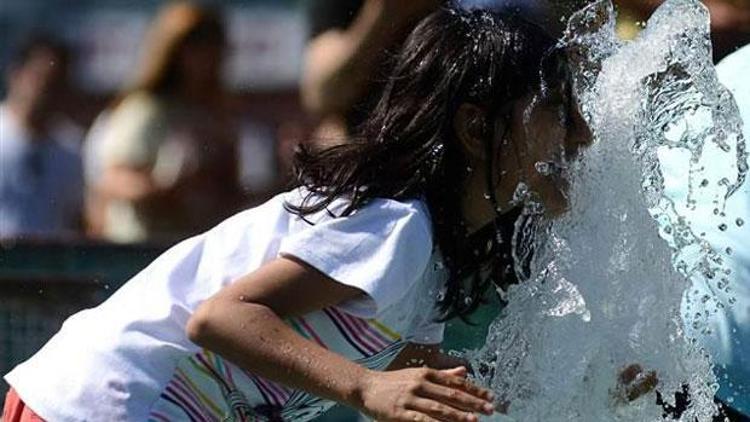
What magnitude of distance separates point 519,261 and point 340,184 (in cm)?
37

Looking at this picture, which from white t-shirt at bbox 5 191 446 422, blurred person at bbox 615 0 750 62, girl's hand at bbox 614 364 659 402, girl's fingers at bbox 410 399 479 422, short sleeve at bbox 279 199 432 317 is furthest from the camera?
blurred person at bbox 615 0 750 62

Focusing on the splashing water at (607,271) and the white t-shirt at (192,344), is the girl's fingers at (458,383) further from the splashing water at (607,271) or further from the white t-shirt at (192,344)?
the splashing water at (607,271)

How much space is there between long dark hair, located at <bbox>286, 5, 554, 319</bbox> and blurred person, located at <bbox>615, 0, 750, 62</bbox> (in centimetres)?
135

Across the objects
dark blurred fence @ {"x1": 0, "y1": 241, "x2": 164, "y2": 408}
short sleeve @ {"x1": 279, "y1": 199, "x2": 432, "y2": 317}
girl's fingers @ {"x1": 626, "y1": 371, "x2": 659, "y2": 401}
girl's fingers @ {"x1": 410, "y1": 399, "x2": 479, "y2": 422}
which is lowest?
dark blurred fence @ {"x1": 0, "y1": 241, "x2": 164, "y2": 408}

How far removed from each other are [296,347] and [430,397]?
0.71 ft

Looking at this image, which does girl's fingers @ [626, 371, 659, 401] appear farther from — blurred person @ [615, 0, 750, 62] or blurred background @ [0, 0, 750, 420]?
blurred background @ [0, 0, 750, 420]

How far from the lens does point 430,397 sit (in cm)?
237

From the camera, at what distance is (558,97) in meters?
2.76

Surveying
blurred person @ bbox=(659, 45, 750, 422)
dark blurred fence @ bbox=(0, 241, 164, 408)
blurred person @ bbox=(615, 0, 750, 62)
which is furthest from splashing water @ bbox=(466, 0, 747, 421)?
dark blurred fence @ bbox=(0, 241, 164, 408)

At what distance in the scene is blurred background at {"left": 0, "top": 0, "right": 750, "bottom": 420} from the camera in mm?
4660

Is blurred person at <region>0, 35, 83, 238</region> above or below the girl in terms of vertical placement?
below

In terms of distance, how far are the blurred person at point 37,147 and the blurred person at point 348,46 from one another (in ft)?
3.76

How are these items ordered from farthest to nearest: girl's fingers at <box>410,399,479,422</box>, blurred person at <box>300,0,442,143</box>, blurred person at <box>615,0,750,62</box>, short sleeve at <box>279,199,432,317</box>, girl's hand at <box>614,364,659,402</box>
Result: blurred person at <box>615,0,750,62</box>
blurred person at <box>300,0,442,143</box>
girl's hand at <box>614,364,659,402</box>
short sleeve at <box>279,199,432,317</box>
girl's fingers at <box>410,399,479,422</box>

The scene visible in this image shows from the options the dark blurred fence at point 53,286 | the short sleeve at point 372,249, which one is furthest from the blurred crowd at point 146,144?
the short sleeve at point 372,249
